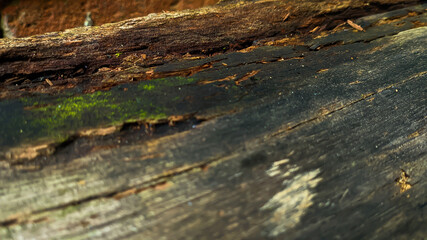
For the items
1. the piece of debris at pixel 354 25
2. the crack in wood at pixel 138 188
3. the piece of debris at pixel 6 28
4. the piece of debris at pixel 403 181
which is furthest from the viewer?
the piece of debris at pixel 6 28

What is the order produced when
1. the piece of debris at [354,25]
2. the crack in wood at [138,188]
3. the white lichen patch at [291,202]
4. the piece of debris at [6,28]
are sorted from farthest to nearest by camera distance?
the piece of debris at [6,28] < the piece of debris at [354,25] < the white lichen patch at [291,202] < the crack in wood at [138,188]

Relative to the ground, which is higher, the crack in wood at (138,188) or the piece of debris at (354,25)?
the piece of debris at (354,25)

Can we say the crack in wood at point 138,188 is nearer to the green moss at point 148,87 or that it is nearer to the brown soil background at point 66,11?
the green moss at point 148,87

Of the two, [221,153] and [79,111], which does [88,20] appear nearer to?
[79,111]

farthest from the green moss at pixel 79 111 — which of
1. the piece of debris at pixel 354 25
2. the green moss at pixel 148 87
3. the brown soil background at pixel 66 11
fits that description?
the brown soil background at pixel 66 11

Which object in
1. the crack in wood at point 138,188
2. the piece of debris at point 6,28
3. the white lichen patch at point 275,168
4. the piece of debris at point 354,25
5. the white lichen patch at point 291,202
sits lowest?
the white lichen patch at point 291,202

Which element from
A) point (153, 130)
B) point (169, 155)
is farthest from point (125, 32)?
point (169, 155)

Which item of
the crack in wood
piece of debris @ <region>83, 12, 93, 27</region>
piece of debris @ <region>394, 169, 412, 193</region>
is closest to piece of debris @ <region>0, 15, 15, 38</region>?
piece of debris @ <region>83, 12, 93, 27</region>

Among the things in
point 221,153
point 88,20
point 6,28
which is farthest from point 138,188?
point 6,28
